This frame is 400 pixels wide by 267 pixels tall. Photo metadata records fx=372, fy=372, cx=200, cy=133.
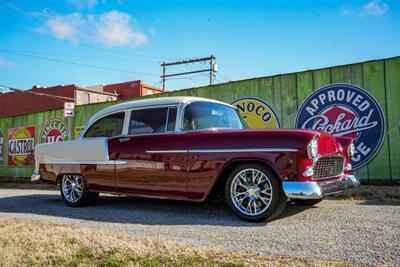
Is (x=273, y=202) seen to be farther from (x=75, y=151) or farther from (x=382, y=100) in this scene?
(x=382, y=100)

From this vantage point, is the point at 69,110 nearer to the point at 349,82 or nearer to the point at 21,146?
the point at 21,146

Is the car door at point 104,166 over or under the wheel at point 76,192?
over

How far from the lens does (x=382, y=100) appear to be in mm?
7426

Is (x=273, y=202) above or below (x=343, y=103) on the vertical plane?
below

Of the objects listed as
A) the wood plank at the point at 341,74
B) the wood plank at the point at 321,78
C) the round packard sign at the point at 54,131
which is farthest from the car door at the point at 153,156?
the round packard sign at the point at 54,131

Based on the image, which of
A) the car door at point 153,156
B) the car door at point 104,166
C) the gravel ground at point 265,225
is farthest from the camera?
the car door at point 104,166

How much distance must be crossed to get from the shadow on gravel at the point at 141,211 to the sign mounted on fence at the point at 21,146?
20.6 feet

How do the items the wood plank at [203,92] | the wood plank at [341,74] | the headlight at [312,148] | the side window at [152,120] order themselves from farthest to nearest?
the wood plank at [203,92]
the wood plank at [341,74]
the side window at [152,120]
the headlight at [312,148]

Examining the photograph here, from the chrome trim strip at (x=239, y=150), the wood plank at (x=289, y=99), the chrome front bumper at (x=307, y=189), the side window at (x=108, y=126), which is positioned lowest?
the chrome front bumper at (x=307, y=189)

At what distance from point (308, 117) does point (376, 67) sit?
1668mm

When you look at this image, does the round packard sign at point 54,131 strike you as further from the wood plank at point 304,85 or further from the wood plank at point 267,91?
the wood plank at point 304,85

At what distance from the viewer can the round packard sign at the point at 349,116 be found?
7.43m

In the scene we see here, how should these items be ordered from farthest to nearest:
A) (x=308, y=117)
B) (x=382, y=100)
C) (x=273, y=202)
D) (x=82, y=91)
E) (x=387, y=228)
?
(x=82, y=91)
(x=308, y=117)
(x=382, y=100)
(x=273, y=202)
(x=387, y=228)

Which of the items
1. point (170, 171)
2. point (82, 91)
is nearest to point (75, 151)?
point (170, 171)
